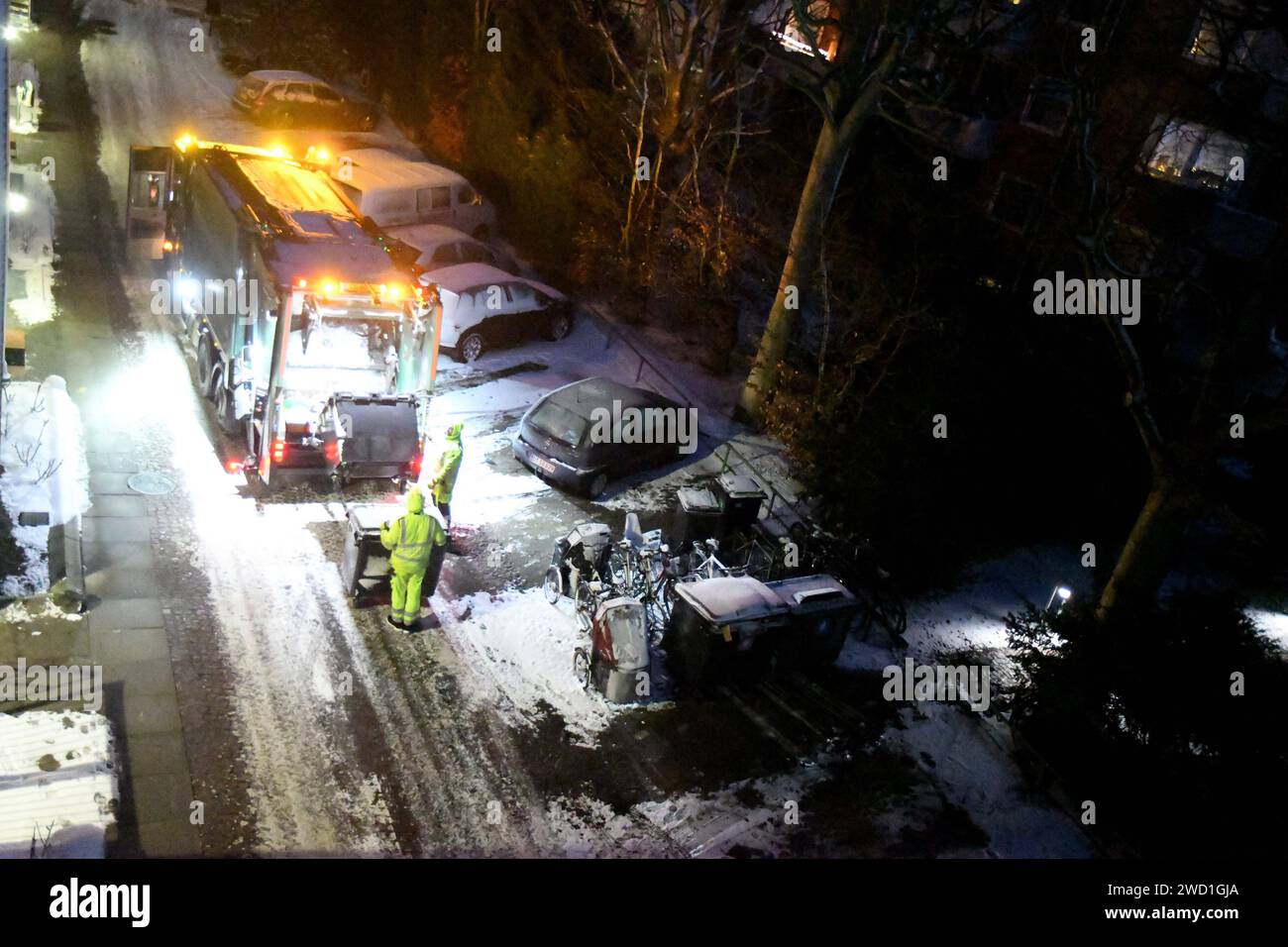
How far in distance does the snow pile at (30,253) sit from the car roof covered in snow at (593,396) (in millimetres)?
7832

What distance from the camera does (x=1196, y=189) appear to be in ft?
67.3

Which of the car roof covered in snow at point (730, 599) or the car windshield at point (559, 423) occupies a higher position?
the car windshield at point (559, 423)

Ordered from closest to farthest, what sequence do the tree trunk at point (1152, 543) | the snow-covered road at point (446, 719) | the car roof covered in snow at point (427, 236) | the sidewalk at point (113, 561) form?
the sidewalk at point (113, 561) → the snow-covered road at point (446, 719) → the tree trunk at point (1152, 543) → the car roof covered in snow at point (427, 236)

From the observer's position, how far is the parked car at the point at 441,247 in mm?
16938

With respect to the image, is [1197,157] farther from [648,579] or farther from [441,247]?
[648,579]

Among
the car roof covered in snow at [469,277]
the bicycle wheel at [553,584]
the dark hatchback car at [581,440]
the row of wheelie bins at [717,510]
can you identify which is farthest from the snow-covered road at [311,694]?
the car roof covered in snow at [469,277]

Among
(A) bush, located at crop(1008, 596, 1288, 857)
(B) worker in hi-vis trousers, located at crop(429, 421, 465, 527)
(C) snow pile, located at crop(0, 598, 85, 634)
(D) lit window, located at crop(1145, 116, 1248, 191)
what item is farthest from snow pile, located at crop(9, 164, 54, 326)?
(D) lit window, located at crop(1145, 116, 1248, 191)

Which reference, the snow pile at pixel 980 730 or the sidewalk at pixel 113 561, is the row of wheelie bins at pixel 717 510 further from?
the sidewalk at pixel 113 561

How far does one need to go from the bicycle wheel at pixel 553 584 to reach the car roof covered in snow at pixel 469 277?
6671 millimetres

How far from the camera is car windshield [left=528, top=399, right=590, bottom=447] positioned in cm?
1290

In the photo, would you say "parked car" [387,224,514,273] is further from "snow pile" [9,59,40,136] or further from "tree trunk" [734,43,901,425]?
"snow pile" [9,59,40,136]

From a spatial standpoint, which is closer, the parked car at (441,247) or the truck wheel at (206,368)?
the truck wheel at (206,368)

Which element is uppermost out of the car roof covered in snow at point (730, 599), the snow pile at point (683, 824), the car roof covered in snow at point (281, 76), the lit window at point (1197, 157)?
the lit window at point (1197, 157)

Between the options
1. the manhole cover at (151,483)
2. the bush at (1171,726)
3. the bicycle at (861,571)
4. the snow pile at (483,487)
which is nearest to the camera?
the bush at (1171,726)
